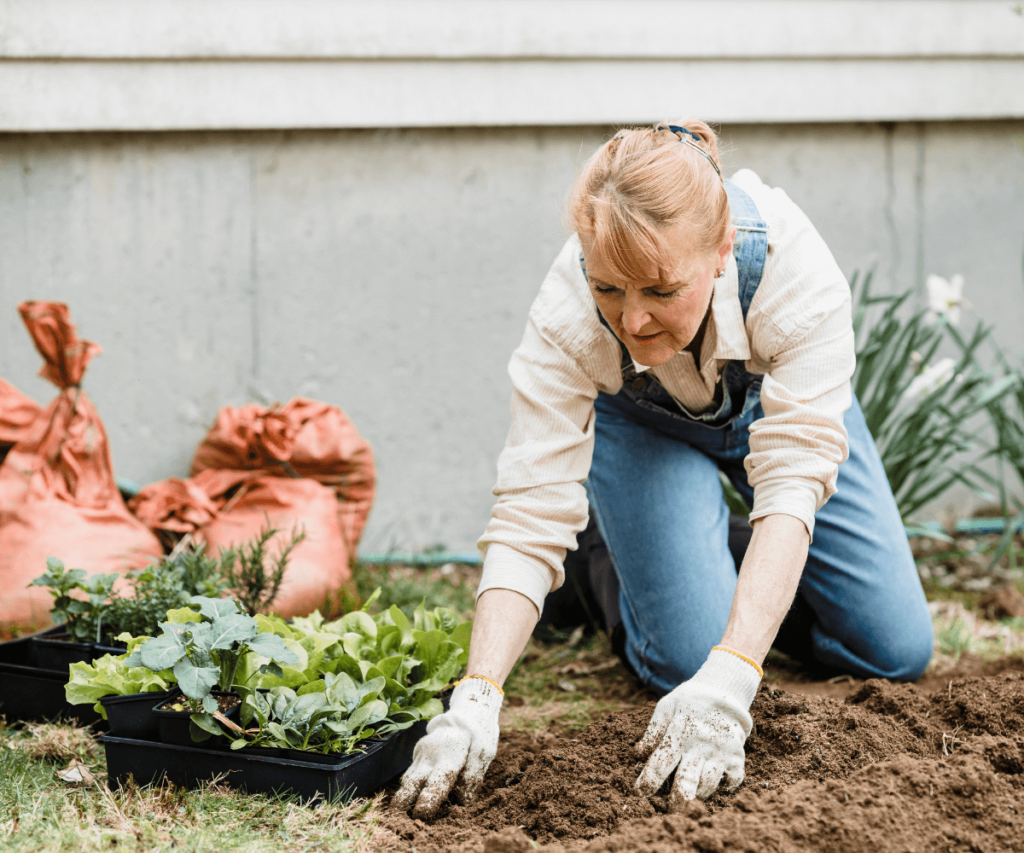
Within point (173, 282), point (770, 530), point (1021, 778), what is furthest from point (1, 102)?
point (1021, 778)

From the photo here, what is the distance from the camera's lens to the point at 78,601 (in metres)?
1.81

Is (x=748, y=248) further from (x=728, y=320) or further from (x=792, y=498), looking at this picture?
(x=792, y=498)

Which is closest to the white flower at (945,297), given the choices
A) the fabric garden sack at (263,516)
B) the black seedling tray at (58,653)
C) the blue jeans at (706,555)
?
the blue jeans at (706,555)

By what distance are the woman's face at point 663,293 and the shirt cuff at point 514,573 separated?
1.46ft

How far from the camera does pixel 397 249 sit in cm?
297

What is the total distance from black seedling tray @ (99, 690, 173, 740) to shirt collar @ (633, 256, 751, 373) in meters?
1.04

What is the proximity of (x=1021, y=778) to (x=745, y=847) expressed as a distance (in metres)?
0.49

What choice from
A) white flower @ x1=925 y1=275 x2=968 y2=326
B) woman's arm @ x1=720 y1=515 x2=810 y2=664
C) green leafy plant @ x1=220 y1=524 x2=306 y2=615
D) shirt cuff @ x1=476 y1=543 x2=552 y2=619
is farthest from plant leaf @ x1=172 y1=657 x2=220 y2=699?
white flower @ x1=925 y1=275 x2=968 y2=326

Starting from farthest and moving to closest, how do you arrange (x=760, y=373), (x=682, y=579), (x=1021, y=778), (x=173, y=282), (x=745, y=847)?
(x=173, y=282), (x=682, y=579), (x=760, y=373), (x=1021, y=778), (x=745, y=847)

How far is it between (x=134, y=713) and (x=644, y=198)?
46.5 inches

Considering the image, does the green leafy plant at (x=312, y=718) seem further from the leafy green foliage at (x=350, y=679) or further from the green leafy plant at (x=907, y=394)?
the green leafy plant at (x=907, y=394)

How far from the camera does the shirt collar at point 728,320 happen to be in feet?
5.48

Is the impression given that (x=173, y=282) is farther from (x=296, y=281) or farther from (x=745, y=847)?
(x=745, y=847)

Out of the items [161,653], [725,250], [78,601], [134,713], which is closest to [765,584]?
[725,250]
